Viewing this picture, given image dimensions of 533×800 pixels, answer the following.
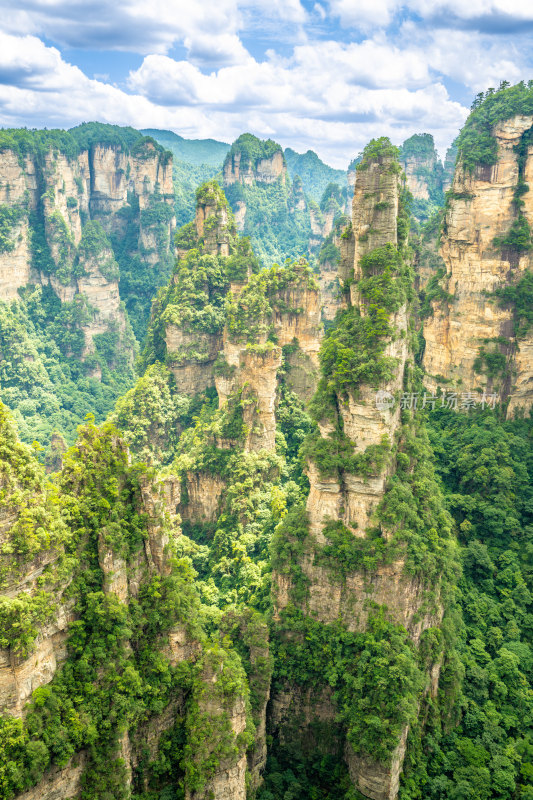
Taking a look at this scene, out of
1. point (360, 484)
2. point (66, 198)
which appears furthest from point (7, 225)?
point (360, 484)

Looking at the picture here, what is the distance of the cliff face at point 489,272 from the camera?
40.8m

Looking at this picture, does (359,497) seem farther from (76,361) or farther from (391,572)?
(76,361)

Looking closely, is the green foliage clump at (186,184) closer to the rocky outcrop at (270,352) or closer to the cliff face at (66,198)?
Answer: the cliff face at (66,198)

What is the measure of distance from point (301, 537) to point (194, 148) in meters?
156

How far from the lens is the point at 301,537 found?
1177 inches

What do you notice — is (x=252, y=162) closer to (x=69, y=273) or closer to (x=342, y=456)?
(x=69, y=273)

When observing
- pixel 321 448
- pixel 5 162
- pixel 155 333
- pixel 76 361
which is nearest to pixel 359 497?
pixel 321 448

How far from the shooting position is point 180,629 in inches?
884

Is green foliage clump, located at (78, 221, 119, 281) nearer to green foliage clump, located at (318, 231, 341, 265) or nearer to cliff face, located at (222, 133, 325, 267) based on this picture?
green foliage clump, located at (318, 231, 341, 265)

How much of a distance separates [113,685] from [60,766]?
8.53 ft

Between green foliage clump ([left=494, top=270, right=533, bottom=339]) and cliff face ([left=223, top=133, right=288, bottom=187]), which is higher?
cliff face ([left=223, top=133, right=288, bottom=187])

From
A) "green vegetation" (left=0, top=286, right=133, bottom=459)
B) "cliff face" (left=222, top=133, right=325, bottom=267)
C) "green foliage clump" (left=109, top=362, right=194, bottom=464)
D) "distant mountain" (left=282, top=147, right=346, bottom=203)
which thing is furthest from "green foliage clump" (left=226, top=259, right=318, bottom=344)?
"distant mountain" (left=282, top=147, right=346, bottom=203)

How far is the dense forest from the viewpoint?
19312 millimetres

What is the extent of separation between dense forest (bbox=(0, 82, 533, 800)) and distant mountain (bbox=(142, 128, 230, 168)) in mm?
114858
